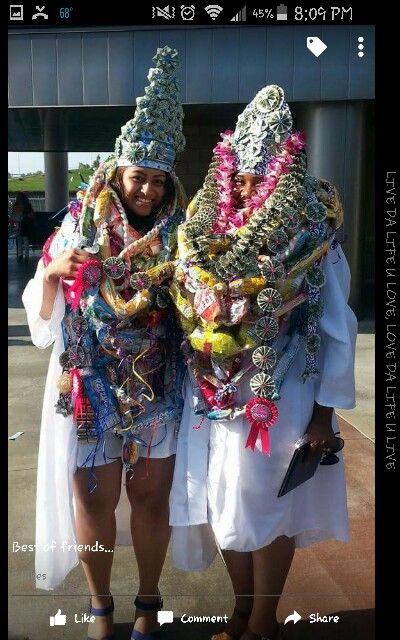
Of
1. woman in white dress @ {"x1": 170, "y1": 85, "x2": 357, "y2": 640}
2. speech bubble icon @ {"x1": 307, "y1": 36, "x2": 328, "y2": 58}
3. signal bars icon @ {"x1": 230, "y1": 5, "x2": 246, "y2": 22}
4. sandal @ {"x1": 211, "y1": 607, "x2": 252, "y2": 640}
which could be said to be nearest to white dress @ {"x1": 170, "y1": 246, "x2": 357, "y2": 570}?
woman in white dress @ {"x1": 170, "y1": 85, "x2": 357, "y2": 640}

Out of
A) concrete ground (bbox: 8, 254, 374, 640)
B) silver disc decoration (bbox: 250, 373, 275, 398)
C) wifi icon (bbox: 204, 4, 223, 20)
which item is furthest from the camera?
concrete ground (bbox: 8, 254, 374, 640)

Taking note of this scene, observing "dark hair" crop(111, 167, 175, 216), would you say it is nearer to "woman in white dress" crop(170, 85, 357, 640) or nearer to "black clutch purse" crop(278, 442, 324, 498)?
"woman in white dress" crop(170, 85, 357, 640)

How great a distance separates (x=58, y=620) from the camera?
5.74ft

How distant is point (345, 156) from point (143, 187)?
0.64 meters

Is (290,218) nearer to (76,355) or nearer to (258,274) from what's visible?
(258,274)

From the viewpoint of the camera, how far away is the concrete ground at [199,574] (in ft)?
5.59

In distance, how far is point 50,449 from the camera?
1.83 meters

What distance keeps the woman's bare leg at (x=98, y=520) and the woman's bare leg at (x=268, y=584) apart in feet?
1.26

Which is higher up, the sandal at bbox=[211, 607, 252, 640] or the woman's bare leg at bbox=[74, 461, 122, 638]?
the woman's bare leg at bbox=[74, 461, 122, 638]

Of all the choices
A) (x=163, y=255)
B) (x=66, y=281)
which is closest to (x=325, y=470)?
(x=163, y=255)

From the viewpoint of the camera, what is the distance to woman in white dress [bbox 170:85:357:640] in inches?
61.5

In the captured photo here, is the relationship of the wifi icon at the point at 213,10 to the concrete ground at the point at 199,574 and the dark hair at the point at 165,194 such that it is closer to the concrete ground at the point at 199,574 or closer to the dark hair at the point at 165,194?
the dark hair at the point at 165,194

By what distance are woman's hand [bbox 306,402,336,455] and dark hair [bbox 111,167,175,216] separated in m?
0.62

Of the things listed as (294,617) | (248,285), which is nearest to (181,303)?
(248,285)
